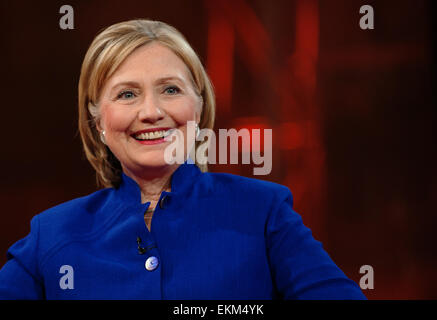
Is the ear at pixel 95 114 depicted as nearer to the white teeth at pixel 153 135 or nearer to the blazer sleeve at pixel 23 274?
the white teeth at pixel 153 135

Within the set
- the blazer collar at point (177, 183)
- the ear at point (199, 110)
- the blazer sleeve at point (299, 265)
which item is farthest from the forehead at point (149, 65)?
the blazer sleeve at point (299, 265)

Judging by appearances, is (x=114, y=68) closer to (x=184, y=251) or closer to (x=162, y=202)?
(x=162, y=202)

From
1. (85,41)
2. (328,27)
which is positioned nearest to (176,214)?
(85,41)

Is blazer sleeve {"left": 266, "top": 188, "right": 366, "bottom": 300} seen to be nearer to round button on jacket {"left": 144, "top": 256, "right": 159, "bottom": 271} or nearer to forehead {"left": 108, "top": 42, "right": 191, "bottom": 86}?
round button on jacket {"left": 144, "top": 256, "right": 159, "bottom": 271}

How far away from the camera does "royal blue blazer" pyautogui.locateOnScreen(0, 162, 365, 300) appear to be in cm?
138

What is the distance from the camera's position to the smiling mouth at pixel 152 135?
60.7 inches

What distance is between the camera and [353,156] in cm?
210

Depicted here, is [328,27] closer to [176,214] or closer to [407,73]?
[407,73]

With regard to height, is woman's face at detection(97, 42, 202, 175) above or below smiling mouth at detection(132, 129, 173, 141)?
above

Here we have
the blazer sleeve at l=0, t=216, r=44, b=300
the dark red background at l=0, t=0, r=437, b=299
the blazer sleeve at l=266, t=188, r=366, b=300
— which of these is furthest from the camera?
the dark red background at l=0, t=0, r=437, b=299

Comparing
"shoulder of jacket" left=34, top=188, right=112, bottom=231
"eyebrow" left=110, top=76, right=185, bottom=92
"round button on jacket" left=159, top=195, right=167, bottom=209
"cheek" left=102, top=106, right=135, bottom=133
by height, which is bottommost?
"shoulder of jacket" left=34, top=188, right=112, bottom=231

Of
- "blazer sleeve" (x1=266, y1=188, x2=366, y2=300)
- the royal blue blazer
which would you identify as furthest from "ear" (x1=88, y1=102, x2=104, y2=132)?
"blazer sleeve" (x1=266, y1=188, x2=366, y2=300)

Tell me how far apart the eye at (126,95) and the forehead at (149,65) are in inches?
1.6
